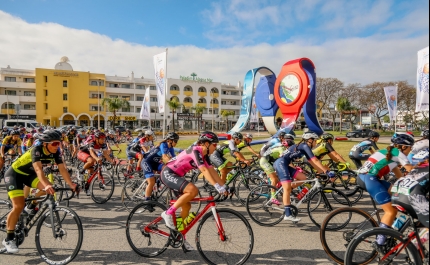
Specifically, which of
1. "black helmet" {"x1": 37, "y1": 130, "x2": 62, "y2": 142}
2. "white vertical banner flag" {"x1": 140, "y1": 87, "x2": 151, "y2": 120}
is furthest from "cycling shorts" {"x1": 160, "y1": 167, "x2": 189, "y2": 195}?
"white vertical banner flag" {"x1": 140, "y1": 87, "x2": 151, "y2": 120}

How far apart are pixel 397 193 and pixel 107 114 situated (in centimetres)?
6201

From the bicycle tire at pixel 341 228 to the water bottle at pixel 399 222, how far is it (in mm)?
458

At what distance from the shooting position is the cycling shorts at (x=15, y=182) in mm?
4230

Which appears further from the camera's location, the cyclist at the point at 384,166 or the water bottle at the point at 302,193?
the water bottle at the point at 302,193

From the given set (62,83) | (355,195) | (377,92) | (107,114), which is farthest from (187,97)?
(355,195)

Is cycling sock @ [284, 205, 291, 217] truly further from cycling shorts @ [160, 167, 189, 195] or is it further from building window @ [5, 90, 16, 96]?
building window @ [5, 90, 16, 96]

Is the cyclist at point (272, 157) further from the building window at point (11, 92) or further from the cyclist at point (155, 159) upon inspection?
the building window at point (11, 92)

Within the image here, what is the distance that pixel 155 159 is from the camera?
682 centimetres

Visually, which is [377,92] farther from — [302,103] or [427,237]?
[427,237]

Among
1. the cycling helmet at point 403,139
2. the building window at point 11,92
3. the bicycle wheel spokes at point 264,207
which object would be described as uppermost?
the building window at point 11,92

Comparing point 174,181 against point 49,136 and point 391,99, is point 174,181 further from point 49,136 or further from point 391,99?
point 391,99

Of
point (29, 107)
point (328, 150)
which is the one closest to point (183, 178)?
point (328, 150)

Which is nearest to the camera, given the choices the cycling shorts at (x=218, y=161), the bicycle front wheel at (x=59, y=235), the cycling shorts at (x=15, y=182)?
the bicycle front wheel at (x=59, y=235)

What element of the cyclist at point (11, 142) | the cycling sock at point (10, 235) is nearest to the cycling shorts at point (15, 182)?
the cycling sock at point (10, 235)
